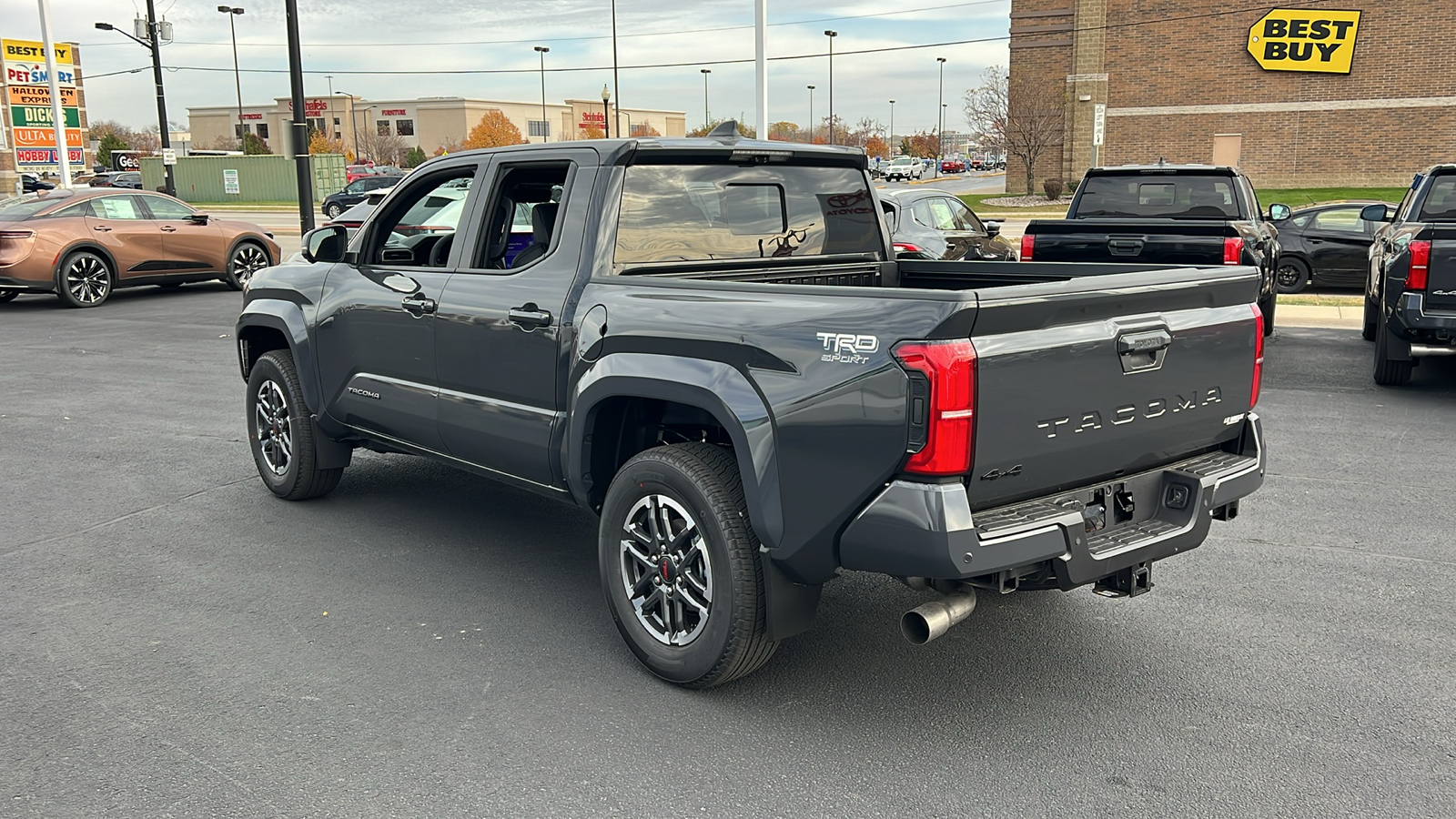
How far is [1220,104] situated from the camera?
4109 centimetres

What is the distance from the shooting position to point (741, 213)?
4.82 metres

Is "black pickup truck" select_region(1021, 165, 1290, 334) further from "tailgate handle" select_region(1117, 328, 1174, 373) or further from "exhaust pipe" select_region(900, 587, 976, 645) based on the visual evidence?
"exhaust pipe" select_region(900, 587, 976, 645)

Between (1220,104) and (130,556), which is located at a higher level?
(1220,104)

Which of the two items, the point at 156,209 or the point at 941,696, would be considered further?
the point at 156,209

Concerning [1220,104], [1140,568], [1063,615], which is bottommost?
[1063,615]

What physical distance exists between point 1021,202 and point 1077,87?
536 cm

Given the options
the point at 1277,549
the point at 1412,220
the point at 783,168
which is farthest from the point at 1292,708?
the point at 1412,220

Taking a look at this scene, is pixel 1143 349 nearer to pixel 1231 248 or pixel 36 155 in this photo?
pixel 1231 248

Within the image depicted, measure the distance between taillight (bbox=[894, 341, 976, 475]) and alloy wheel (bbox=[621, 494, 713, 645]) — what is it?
1.00 m

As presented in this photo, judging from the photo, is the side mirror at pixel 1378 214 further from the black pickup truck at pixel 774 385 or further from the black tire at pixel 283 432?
the black tire at pixel 283 432

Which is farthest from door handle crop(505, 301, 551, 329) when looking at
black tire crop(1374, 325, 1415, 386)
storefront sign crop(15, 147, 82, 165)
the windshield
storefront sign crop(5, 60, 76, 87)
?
storefront sign crop(5, 60, 76, 87)

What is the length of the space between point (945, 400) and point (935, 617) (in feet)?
2.45

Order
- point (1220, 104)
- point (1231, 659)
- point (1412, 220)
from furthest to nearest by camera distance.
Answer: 1. point (1220, 104)
2. point (1412, 220)
3. point (1231, 659)

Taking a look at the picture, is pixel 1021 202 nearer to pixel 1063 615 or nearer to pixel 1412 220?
pixel 1412 220
